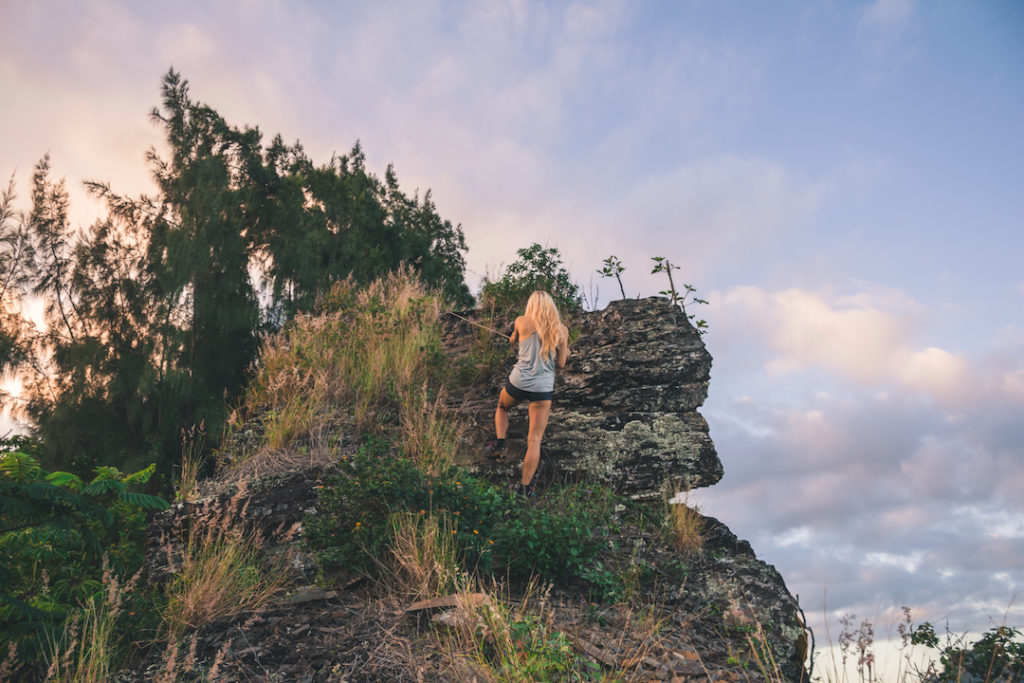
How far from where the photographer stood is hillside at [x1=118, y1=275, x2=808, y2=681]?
4.24m

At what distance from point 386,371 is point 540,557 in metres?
4.44

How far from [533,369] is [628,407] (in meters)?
1.48

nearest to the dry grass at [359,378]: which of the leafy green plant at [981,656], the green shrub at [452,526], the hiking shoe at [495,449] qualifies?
the hiking shoe at [495,449]

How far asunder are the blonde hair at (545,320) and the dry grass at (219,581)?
3.39 m

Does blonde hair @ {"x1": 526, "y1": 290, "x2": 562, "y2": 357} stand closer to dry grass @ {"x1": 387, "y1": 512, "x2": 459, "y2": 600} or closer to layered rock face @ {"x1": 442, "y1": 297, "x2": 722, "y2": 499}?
layered rock face @ {"x1": 442, "y1": 297, "x2": 722, "y2": 499}

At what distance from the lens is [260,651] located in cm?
434

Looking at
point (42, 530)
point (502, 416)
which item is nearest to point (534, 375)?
point (502, 416)

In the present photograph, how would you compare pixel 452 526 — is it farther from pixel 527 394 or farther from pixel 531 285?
pixel 531 285

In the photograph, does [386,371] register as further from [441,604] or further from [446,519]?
[441,604]

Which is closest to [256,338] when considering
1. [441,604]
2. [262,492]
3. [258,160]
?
[258,160]

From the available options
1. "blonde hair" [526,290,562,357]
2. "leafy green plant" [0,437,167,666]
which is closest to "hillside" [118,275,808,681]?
"leafy green plant" [0,437,167,666]

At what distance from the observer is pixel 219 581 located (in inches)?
195

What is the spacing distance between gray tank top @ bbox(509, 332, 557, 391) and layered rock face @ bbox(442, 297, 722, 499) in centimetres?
93

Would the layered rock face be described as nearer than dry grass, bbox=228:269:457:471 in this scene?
Yes
